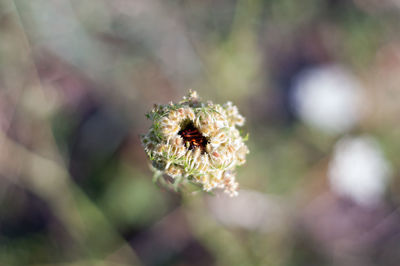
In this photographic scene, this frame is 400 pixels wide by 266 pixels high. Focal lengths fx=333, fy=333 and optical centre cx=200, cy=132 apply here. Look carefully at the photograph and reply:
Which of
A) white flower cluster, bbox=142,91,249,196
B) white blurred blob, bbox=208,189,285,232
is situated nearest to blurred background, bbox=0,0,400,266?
white blurred blob, bbox=208,189,285,232

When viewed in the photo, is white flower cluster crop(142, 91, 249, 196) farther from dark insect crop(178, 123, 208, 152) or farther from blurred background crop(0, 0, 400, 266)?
blurred background crop(0, 0, 400, 266)

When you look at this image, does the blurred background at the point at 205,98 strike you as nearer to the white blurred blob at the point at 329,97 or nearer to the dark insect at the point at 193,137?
the white blurred blob at the point at 329,97

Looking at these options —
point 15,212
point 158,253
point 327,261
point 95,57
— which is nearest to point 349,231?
point 327,261

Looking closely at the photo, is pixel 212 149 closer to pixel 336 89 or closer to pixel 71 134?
pixel 71 134

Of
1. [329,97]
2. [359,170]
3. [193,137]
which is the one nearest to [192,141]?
[193,137]

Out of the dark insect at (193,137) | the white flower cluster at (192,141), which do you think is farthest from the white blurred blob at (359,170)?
the dark insect at (193,137)

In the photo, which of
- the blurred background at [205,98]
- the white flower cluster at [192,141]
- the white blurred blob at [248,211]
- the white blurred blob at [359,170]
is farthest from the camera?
the white blurred blob at [359,170]
